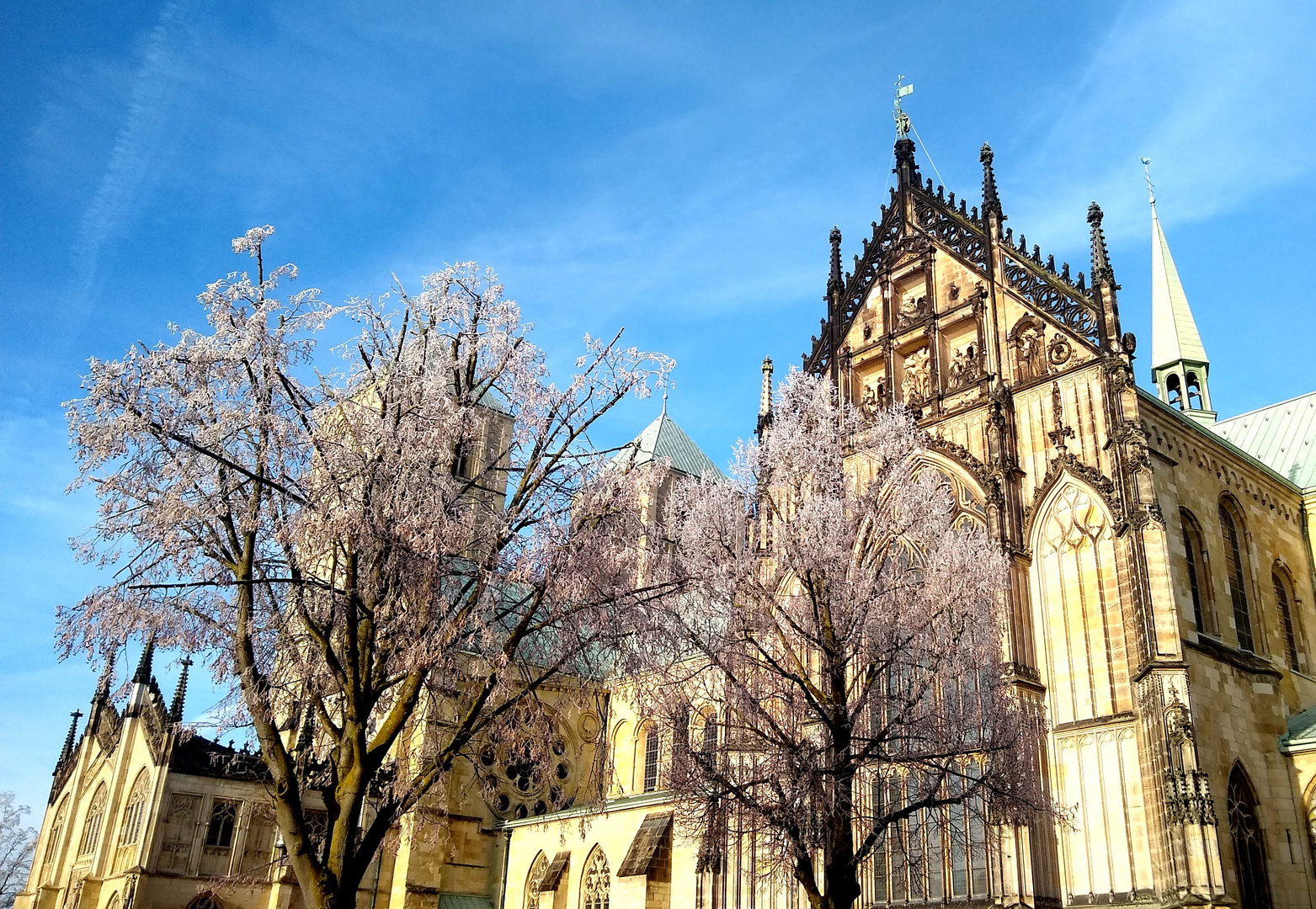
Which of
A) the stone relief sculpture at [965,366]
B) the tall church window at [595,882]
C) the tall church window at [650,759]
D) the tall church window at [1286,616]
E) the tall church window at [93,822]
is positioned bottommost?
the tall church window at [595,882]

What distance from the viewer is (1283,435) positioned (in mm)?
33312

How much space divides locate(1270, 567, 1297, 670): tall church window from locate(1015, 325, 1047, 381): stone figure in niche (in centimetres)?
838

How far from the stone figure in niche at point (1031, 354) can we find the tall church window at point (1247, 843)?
30.2ft

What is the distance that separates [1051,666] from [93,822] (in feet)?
104

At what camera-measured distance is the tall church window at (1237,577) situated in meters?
25.0

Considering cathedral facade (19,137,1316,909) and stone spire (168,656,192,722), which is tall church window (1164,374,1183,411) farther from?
stone spire (168,656,192,722)

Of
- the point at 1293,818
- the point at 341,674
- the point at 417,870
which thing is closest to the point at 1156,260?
the point at 1293,818

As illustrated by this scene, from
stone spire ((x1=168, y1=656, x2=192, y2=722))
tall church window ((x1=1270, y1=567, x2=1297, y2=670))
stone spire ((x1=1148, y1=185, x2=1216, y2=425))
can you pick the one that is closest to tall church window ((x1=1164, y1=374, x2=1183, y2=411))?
stone spire ((x1=1148, y1=185, x2=1216, y2=425))

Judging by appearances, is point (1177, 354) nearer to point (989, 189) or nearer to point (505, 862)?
point (989, 189)

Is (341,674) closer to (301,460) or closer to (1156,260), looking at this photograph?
(301,460)

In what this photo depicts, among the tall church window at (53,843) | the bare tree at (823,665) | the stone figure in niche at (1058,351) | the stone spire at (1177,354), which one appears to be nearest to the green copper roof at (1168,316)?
the stone spire at (1177,354)

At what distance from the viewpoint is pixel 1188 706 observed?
19406 millimetres

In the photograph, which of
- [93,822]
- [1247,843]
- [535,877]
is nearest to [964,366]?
[1247,843]

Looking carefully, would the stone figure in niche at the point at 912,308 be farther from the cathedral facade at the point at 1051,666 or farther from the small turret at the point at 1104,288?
the small turret at the point at 1104,288
